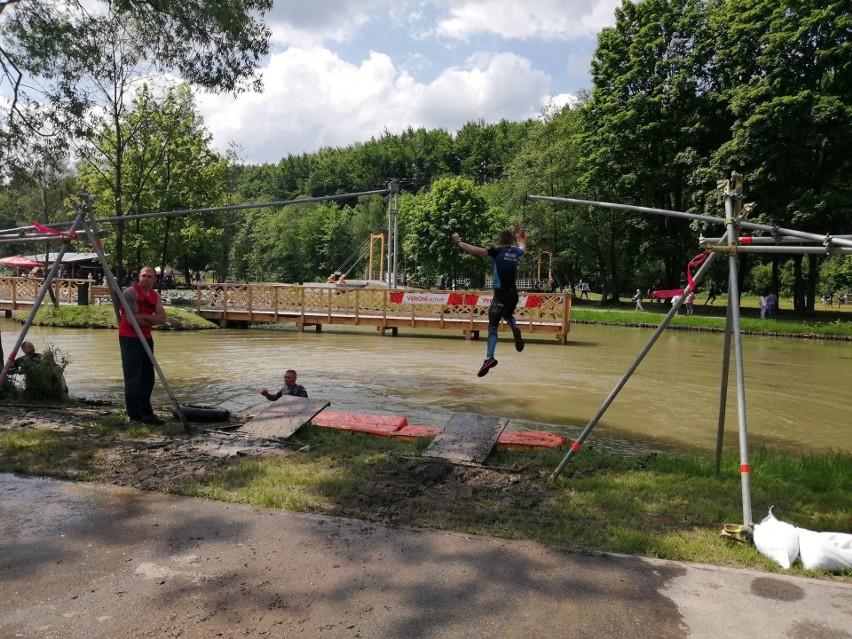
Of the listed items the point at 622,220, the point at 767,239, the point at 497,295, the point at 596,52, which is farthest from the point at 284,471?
the point at 596,52

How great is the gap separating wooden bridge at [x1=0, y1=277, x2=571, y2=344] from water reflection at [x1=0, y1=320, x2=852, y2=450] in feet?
3.20

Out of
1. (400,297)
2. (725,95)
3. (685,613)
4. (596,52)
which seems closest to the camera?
(685,613)

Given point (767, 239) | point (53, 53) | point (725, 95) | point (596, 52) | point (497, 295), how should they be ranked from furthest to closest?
point (596, 52)
point (725, 95)
point (53, 53)
point (497, 295)
point (767, 239)

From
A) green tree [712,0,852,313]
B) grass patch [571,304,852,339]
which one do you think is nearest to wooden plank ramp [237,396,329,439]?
grass patch [571,304,852,339]

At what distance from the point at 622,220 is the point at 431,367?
27660 millimetres

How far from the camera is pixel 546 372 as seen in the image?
18.9 m

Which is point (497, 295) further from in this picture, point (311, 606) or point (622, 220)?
point (622, 220)

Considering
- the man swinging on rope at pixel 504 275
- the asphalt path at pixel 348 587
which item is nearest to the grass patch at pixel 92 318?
the man swinging on rope at pixel 504 275

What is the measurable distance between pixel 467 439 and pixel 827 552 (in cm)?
382

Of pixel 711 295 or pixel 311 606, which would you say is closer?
pixel 311 606

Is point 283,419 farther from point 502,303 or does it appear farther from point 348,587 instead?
point 348,587

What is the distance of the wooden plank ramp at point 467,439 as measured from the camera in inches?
281

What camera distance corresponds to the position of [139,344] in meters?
8.27

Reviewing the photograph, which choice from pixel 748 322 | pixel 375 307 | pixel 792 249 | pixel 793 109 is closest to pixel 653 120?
pixel 793 109
